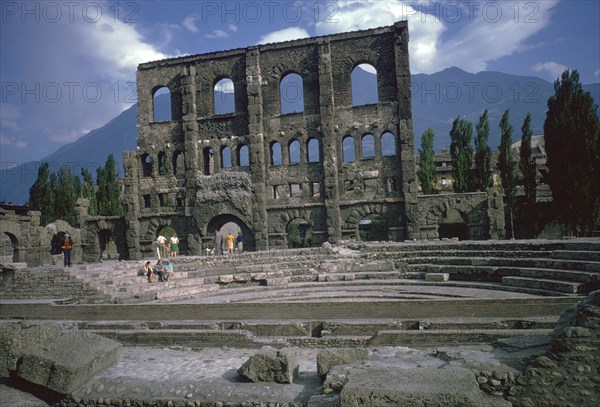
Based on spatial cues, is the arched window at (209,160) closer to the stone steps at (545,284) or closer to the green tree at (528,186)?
the stone steps at (545,284)

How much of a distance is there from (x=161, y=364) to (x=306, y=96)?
21239mm

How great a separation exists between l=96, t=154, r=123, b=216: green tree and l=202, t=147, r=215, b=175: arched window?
1897 centimetres

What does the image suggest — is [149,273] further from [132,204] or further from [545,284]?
[132,204]

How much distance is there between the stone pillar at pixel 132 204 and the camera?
28219 mm

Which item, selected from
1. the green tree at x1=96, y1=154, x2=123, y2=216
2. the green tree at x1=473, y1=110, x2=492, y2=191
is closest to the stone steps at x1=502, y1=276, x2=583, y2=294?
the green tree at x1=473, y1=110, x2=492, y2=191

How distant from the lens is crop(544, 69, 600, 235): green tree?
79.2ft

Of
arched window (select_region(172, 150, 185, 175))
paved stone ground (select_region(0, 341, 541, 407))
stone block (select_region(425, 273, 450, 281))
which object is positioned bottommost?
paved stone ground (select_region(0, 341, 541, 407))

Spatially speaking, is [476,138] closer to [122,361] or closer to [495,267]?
[495,267]

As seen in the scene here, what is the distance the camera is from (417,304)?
34.3 feet

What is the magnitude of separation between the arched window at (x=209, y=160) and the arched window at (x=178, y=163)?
153 centimetres

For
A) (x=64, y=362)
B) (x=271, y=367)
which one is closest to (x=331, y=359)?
(x=271, y=367)

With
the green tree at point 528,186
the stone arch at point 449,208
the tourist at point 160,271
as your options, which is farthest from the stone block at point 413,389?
the green tree at point 528,186

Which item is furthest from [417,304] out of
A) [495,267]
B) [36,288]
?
[36,288]

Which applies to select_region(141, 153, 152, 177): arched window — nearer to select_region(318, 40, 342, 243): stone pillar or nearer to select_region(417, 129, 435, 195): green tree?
select_region(318, 40, 342, 243): stone pillar
